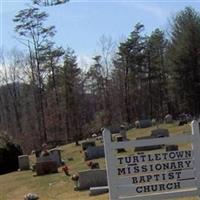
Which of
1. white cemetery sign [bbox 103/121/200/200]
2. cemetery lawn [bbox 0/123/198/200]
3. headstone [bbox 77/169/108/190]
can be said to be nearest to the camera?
white cemetery sign [bbox 103/121/200/200]

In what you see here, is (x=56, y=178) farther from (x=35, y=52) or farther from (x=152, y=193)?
(x=35, y=52)

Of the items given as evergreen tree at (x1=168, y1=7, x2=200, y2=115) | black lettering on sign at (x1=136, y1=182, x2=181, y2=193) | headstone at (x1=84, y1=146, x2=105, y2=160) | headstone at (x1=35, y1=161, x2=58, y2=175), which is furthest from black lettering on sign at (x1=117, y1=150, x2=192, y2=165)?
evergreen tree at (x1=168, y1=7, x2=200, y2=115)

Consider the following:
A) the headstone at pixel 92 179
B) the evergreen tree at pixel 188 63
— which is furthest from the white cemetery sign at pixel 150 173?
the evergreen tree at pixel 188 63

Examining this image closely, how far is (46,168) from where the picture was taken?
23.6 metres

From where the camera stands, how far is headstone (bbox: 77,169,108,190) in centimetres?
1667

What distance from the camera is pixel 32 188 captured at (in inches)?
787

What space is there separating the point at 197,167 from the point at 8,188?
1438cm

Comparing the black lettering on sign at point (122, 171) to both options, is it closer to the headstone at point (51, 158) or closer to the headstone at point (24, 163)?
the headstone at point (51, 158)

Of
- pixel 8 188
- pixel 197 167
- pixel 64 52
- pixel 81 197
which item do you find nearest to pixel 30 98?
pixel 64 52

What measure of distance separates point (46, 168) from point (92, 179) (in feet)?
23.6

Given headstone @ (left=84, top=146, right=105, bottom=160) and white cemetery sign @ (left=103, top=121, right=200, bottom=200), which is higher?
white cemetery sign @ (left=103, top=121, right=200, bottom=200)

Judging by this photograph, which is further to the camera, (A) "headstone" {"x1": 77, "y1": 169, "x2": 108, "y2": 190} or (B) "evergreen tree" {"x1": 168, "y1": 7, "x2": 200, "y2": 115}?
(B) "evergreen tree" {"x1": 168, "y1": 7, "x2": 200, "y2": 115}

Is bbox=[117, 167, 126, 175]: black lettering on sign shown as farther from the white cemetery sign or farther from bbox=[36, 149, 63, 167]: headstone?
bbox=[36, 149, 63, 167]: headstone

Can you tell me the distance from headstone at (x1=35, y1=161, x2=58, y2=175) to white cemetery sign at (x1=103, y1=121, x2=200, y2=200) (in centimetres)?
1483
